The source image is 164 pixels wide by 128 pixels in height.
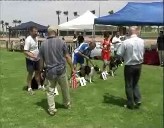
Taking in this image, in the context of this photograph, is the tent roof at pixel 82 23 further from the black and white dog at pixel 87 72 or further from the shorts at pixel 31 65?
the shorts at pixel 31 65

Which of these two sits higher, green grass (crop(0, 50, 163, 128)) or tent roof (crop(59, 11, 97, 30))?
tent roof (crop(59, 11, 97, 30))

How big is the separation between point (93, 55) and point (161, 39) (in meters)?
4.82

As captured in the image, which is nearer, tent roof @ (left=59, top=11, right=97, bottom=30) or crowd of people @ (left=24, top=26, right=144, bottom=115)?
crowd of people @ (left=24, top=26, right=144, bottom=115)

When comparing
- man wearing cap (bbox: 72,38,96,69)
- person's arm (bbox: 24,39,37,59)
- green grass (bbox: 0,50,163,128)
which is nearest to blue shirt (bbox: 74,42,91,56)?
man wearing cap (bbox: 72,38,96,69)

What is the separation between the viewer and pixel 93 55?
20562 mm

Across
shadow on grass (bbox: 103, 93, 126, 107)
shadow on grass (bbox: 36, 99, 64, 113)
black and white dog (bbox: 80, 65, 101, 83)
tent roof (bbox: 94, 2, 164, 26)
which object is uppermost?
tent roof (bbox: 94, 2, 164, 26)

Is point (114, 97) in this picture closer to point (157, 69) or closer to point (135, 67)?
point (135, 67)

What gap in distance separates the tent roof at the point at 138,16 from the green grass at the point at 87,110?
4724mm

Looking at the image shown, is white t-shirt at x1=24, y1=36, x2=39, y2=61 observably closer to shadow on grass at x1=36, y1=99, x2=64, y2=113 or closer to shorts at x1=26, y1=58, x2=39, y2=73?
shorts at x1=26, y1=58, x2=39, y2=73

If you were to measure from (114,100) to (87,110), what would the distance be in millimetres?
1205

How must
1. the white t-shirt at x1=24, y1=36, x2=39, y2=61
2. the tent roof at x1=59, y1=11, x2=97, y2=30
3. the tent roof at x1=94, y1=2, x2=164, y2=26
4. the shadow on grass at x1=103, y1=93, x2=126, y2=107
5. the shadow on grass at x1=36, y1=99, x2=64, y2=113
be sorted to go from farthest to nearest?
the tent roof at x1=59, y1=11, x2=97, y2=30 < the tent roof at x1=94, y1=2, x2=164, y2=26 < the white t-shirt at x1=24, y1=36, x2=39, y2=61 < the shadow on grass at x1=103, y1=93, x2=126, y2=107 < the shadow on grass at x1=36, y1=99, x2=64, y2=113

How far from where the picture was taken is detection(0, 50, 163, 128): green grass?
6.93 meters

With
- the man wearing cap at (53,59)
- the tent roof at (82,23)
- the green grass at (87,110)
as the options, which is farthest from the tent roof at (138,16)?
the man wearing cap at (53,59)

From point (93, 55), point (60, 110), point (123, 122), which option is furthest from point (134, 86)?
point (93, 55)
